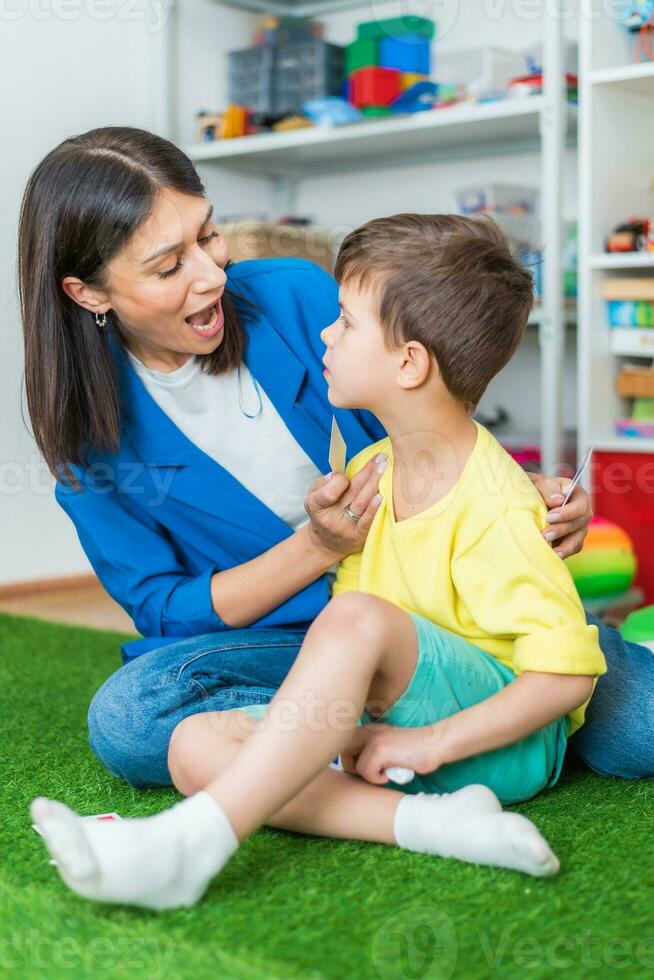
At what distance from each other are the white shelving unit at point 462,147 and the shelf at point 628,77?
13cm

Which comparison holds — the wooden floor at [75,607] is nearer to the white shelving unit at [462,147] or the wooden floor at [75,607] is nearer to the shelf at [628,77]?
the white shelving unit at [462,147]

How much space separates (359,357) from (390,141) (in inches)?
71.2

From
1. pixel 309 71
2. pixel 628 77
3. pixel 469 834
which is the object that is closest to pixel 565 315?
pixel 628 77

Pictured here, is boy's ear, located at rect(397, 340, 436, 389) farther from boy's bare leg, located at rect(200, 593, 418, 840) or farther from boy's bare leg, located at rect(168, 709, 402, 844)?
boy's bare leg, located at rect(168, 709, 402, 844)

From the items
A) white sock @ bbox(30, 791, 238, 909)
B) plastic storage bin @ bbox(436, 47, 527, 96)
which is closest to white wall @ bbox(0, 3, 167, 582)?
plastic storage bin @ bbox(436, 47, 527, 96)

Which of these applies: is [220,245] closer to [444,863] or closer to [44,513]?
[444,863]

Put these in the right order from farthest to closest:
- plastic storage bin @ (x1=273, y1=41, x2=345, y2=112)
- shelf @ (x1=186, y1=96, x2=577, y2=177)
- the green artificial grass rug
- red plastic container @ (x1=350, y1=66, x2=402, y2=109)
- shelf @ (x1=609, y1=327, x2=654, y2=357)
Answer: plastic storage bin @ (x1=273, y1=41, x2=345, y2=112)
red plastic container @ (x1=350, y1=66, x2=402, y2=109)
shelf @ (x1=186, y1=96, x2=577, y2=177)
shelf @ (x1=609, y1=327, x2=654, y2=357)
the green artificial grass rug

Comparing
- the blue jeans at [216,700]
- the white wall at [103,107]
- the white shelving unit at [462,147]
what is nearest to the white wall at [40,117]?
the white wall at [103,107]

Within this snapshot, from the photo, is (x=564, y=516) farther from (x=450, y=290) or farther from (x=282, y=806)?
(x=282, y=806)

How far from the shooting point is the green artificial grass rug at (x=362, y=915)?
75 cm

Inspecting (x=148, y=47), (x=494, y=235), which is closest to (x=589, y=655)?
(x=494, y=235)

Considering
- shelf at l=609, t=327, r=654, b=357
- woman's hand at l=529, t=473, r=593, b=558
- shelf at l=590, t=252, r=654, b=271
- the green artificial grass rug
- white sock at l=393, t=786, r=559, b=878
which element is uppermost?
shelf at l=590, t=252, r=654, b=271

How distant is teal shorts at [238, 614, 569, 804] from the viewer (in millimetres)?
935

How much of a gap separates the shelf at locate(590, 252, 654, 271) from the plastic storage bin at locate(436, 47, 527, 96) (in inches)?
20.0
